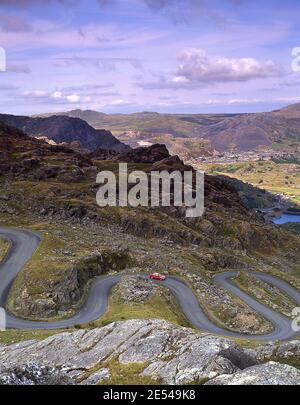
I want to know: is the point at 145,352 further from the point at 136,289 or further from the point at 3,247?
the point at 3,247

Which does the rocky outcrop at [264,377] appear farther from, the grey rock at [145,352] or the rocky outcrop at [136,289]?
the rocky outcrop at [136,289]

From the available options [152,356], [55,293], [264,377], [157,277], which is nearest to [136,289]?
[157,277]

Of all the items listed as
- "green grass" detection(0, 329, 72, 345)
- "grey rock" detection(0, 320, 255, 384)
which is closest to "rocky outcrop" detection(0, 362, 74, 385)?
"grey rock" detection(0, 320, 255, 384)

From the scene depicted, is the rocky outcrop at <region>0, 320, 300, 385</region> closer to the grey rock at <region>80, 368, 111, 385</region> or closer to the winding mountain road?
the grey rock at <region>80, 368, 111, 385</region>

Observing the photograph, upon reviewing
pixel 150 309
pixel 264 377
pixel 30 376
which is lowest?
pixel 150 309
